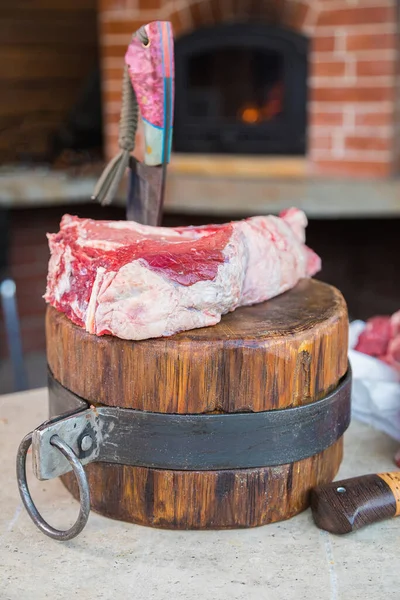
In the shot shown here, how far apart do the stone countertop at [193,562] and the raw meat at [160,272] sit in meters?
0.26

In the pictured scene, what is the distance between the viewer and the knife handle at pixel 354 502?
896 mm

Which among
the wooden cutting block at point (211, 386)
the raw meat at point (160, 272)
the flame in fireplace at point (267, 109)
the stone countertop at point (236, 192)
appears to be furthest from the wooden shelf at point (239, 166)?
the wooden cutting block at point (211, 386)

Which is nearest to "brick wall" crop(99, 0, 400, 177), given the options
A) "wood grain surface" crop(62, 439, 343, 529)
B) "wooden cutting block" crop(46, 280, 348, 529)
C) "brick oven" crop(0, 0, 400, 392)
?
"brick oven" crop(0, 0, 400, 392)

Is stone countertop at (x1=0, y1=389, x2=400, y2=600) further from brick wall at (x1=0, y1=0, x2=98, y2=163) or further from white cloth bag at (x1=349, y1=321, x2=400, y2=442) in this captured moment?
brick wall at (x1=0, y1=0, x2=98, y2=163)

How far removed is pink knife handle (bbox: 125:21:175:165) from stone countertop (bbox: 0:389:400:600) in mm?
521

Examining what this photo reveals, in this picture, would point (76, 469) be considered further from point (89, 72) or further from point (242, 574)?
point (89, 72)

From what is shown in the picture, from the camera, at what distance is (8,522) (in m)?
0.95

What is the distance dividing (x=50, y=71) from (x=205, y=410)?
303cm

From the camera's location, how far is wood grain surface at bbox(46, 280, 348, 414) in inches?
33.5

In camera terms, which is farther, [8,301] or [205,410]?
[8,301]

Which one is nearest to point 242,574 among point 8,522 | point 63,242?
point 8,522

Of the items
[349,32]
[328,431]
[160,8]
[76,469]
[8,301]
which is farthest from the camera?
[160,8]

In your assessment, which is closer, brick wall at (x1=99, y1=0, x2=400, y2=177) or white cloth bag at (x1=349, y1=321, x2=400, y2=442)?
white cloth bag at (x1=349, y1=321, x2=400, y2=442)

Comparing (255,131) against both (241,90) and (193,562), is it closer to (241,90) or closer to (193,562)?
(241,90)
